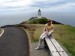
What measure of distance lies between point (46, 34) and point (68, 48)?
1744 mm

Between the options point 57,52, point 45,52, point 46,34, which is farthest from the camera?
point 46,34

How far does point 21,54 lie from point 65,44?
3830 mm

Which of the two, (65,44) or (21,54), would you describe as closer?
(21,54)

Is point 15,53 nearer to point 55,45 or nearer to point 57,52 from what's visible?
point 55,45

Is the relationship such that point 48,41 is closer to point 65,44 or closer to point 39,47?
point 39,47

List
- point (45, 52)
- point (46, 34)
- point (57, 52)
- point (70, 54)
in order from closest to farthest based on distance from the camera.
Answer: point (57, 52)
point (70, 54)
point (45, 52)
point (46, 34)

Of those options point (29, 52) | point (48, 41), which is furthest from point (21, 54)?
point (48, 41)

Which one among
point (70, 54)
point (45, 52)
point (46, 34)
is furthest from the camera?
point (46, 34)

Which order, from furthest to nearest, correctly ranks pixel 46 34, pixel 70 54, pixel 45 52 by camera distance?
pixel 46 34 < pixel 45 52 < pixel 70 54

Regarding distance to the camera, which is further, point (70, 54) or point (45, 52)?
point (45, 52)

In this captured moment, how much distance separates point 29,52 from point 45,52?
976 millimetres

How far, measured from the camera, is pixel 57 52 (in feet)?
51.6

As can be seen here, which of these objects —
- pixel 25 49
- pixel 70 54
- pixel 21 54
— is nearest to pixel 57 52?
pixel 70 54

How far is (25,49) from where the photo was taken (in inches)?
797
